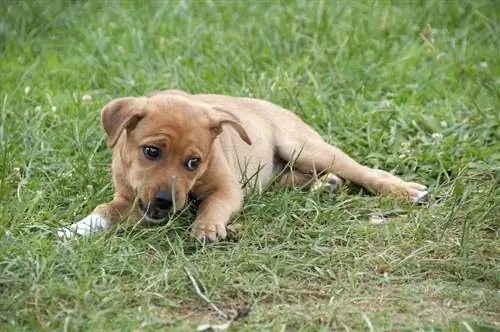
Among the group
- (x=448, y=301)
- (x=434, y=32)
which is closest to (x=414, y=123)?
(x=434, y=32)

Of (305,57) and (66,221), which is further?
(305,57)

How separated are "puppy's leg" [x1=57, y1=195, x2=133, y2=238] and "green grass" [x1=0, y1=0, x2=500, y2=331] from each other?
148 millimetres

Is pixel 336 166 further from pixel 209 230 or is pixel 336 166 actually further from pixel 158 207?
pixel 158 207

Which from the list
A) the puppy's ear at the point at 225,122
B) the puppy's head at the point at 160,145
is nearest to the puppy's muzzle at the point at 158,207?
the puppy's head at the point at 160,145

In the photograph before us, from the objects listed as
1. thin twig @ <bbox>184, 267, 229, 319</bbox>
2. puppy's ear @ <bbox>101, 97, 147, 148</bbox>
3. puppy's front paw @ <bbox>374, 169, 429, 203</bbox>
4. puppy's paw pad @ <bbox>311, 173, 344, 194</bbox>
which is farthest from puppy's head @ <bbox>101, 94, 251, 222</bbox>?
puppy's front paw @ <bbox>374, 169, 429, 203</bbox>

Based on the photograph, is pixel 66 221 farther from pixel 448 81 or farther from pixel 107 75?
pixel 448 81

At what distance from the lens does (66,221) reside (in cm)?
695

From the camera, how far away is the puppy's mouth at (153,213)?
21.8 ft

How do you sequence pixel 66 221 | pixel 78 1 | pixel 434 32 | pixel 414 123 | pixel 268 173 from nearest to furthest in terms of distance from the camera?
pixel 66 221
pixel 268 173
pixel 414 123
pixel 434 32
pixel 78 1

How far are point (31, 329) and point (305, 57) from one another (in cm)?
503

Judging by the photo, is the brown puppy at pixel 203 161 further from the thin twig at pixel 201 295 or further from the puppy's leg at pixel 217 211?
the thin twig at pixel 201 295

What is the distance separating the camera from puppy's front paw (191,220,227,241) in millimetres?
6570

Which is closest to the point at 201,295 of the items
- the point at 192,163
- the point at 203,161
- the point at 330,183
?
the point at 192,163

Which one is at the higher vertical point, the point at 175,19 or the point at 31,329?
the point at 31,329
